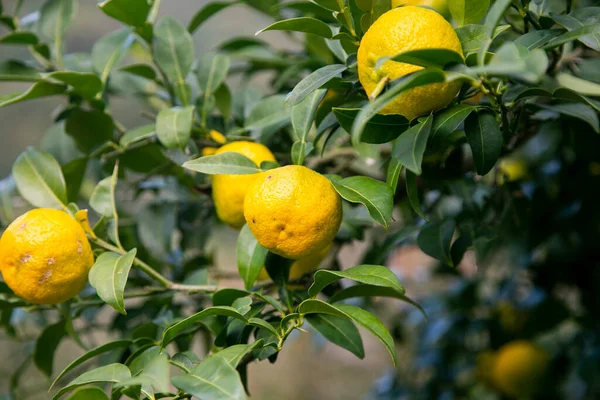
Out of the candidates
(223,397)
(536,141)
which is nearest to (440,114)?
(223,397)

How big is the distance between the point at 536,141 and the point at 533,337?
38cm

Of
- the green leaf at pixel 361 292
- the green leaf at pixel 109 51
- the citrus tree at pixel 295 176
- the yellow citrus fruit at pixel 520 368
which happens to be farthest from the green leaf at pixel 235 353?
the yellow citrus fruit at pixel 520 368

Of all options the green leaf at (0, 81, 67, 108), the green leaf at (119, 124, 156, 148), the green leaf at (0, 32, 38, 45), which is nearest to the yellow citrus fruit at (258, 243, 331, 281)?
the green leaf at (119, 124, 156, 148)

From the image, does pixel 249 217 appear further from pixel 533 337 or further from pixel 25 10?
pixel 25 10

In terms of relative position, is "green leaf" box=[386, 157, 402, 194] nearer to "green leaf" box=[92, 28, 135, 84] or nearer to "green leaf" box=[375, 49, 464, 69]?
"green leaf" box=[375, 49, 464, 69]

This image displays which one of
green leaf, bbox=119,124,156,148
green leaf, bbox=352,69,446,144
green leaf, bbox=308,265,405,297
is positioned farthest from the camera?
green leaf, bbox=119,124,156,148

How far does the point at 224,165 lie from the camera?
570 mm

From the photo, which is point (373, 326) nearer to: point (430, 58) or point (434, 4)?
point (430, 58)

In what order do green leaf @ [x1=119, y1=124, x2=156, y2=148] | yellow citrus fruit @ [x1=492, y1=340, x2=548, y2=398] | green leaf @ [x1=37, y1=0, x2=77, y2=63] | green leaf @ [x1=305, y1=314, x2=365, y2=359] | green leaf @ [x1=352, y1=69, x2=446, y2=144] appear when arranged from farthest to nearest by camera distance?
yellow citrus fruit @ [x1=492, y1=340, x2=548, y2=398] → green leaf @ [x1=37, y1=0, x2=77, y2=63] → green leaf @ [x1=119, y1=124, x2=156, y2=148] → green leaf @ [x1=305, y1=314, x2=365, y2=359] → green leaf @ [x1=352, y1=69, x2=446, y2=144]

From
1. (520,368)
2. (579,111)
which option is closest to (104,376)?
(579,111)

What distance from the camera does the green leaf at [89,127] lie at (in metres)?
0.79

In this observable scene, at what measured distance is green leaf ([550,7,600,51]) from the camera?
20.4 inches

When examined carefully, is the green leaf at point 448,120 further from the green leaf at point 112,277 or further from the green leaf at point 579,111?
the green leaf at point 112,277

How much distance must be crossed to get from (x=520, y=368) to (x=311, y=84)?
82cm
